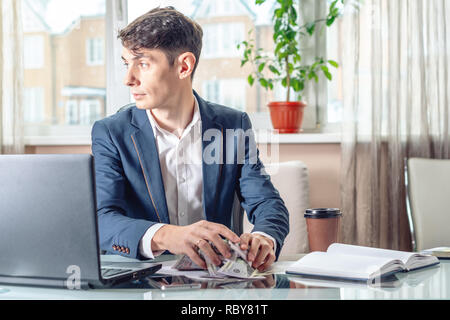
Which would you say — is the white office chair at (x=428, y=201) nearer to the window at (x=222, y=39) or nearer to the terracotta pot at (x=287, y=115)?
the terracotta pot at (x=287, y=115)

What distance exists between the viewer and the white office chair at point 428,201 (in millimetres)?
2111

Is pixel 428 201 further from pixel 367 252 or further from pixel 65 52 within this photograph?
pixel 65 52

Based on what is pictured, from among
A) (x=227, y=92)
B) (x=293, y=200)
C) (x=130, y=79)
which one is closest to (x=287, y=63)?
(x=227, y=92)

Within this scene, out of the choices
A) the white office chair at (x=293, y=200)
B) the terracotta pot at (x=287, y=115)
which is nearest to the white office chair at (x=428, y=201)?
the white office chair at (x=293, y=200)

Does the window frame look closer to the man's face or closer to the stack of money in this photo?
the man's face

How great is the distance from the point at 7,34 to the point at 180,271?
213 centimetres

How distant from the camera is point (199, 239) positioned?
1125mm

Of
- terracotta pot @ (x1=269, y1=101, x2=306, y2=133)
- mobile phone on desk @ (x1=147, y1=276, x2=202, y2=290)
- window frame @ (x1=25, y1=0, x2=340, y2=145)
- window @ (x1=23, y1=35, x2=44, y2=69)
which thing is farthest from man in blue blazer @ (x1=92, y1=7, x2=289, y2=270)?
window @ (x1=23, y1=35, x2=44, y2=69)

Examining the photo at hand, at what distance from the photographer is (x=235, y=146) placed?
1.70 m

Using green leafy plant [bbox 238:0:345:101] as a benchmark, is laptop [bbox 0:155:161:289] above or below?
below

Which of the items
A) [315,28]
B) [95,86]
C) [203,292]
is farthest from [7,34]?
[203,292]

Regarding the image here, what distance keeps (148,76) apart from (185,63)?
0.14m

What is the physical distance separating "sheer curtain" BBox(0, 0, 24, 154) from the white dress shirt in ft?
4.43

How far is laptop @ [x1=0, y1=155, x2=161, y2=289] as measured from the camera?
2.92 feet
